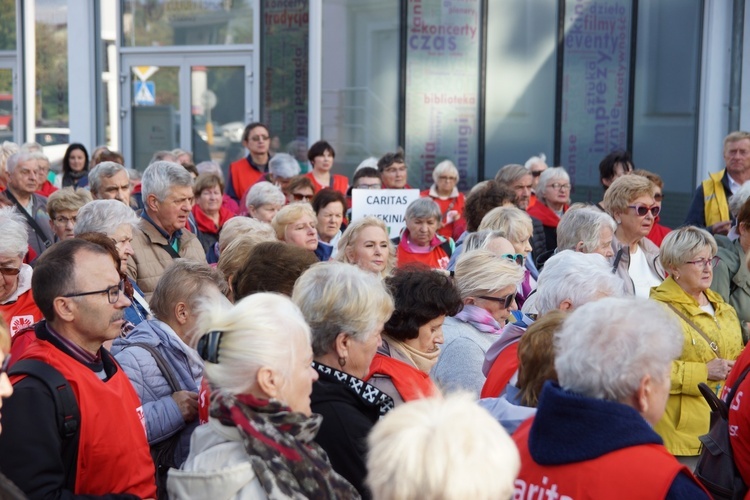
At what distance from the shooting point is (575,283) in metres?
4.57

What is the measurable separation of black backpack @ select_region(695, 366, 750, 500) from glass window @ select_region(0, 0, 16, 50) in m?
18.0

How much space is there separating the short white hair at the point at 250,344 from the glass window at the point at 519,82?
42.9 ft

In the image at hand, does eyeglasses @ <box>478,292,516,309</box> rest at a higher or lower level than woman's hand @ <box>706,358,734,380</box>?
higher

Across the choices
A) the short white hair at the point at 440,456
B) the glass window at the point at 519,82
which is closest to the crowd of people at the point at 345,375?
the short white hair at the point at 440,456

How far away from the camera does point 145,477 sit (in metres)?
3.57

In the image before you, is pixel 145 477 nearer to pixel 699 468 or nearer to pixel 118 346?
pixel 118 346

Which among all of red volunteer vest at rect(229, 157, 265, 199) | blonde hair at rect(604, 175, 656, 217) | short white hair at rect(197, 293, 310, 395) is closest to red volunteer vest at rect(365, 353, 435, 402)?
short white hair at rect(197, 293, 310, 395)

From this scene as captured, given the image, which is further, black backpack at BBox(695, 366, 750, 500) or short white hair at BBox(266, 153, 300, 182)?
short white hair at BBox(266, 153, 300, 182)

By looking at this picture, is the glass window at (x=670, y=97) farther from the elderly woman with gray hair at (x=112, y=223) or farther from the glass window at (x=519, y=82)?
the elderly woman with gray hair at (x=112, y=223)

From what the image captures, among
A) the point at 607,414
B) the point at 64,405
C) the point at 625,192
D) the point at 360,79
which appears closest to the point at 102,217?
the point at 64,405

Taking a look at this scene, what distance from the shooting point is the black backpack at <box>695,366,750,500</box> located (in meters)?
4.27

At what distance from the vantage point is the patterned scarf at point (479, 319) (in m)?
4.93

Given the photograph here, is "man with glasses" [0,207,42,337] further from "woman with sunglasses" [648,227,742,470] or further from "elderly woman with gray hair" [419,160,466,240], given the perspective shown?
"elderly woman with gray hair" [419,160,466,240]

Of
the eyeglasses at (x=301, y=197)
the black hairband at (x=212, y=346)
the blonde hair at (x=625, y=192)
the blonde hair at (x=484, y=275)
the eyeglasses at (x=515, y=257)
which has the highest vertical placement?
the blonde hair at (x=625, y=192)
